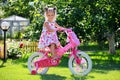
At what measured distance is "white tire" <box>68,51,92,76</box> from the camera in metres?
7.49

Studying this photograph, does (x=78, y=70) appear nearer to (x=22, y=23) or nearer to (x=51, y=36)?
(x=51, y=36)

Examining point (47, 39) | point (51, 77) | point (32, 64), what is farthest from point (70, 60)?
point (32, 64)

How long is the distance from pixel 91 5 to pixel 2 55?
13.1 ft

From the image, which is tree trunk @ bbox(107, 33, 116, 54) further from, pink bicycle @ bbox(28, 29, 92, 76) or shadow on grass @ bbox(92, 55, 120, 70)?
pink bicycle @ bbox(28, 29, 92, 76)

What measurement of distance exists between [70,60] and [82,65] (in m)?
0.31

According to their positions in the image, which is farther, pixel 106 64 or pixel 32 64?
pixel 106 64

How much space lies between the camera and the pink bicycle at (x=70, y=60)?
7.51 m

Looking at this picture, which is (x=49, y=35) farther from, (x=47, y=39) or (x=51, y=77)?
(x=51, y=77)

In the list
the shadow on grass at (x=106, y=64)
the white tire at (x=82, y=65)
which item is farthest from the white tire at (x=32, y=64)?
the shadow on grass at (x=106, y=64)

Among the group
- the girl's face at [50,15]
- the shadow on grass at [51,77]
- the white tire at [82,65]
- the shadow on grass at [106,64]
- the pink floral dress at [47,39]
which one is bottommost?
the shadow on grass at [106,64]

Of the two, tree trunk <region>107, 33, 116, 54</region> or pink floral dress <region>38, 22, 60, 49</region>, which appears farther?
tree trunk <region>107, 33, 116, 54</region>

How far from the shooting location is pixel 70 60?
7668 millimetres

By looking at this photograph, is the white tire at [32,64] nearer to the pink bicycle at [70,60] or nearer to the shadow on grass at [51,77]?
the pink bicycle at [70,60]

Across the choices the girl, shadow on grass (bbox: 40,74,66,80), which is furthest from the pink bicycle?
shadow on grass (bbox: 40,74,66,80)
